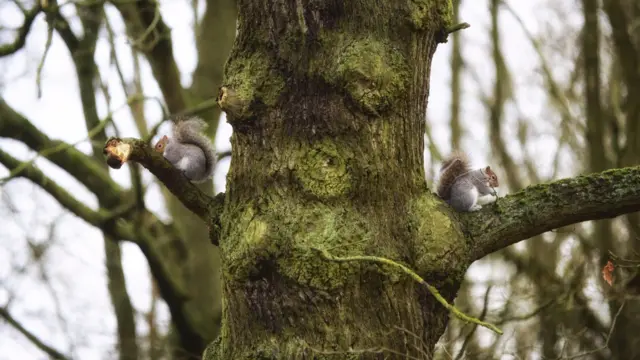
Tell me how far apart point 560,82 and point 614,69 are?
150 centimetres

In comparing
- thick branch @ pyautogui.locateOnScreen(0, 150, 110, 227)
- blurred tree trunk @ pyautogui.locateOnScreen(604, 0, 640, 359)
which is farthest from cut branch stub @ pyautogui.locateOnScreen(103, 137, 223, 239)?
blurred tree trunk @ pyautogui.locateOnScreen(604, 0, 640, 359)

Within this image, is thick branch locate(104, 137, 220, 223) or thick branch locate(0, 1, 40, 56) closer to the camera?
thick branch locate(104, 137, 220, 223)

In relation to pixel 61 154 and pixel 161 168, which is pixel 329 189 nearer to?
pixel 161 168

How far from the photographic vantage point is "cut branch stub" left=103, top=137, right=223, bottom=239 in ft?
8.04

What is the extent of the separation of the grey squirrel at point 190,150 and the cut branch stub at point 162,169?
550 millimetres

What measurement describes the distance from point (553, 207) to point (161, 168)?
1352mm

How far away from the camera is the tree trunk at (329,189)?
7.96ft

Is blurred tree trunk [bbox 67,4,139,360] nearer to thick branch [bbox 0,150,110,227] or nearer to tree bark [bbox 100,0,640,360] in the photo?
thick branch [bbox 0,150,110,227]

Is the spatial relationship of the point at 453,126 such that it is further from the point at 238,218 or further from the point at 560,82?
the point at 238,218

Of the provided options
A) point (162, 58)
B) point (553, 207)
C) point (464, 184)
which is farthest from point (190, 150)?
point (162, 58)

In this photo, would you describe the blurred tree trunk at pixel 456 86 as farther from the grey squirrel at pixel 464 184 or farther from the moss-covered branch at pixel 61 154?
the grey squirrel at pixel 464 184

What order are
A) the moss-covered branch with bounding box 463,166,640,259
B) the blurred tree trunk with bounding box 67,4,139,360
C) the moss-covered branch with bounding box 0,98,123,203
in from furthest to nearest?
the blurred tree trunk with bounding box 67,4,139,360 → the moss-covered branch with bounding box 0,98,123,203 → the moss-covered branch with bounding box 463,166,640,259

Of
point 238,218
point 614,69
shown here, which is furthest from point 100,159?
point 614,69

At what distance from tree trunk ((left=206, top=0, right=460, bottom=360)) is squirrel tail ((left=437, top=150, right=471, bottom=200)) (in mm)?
375
